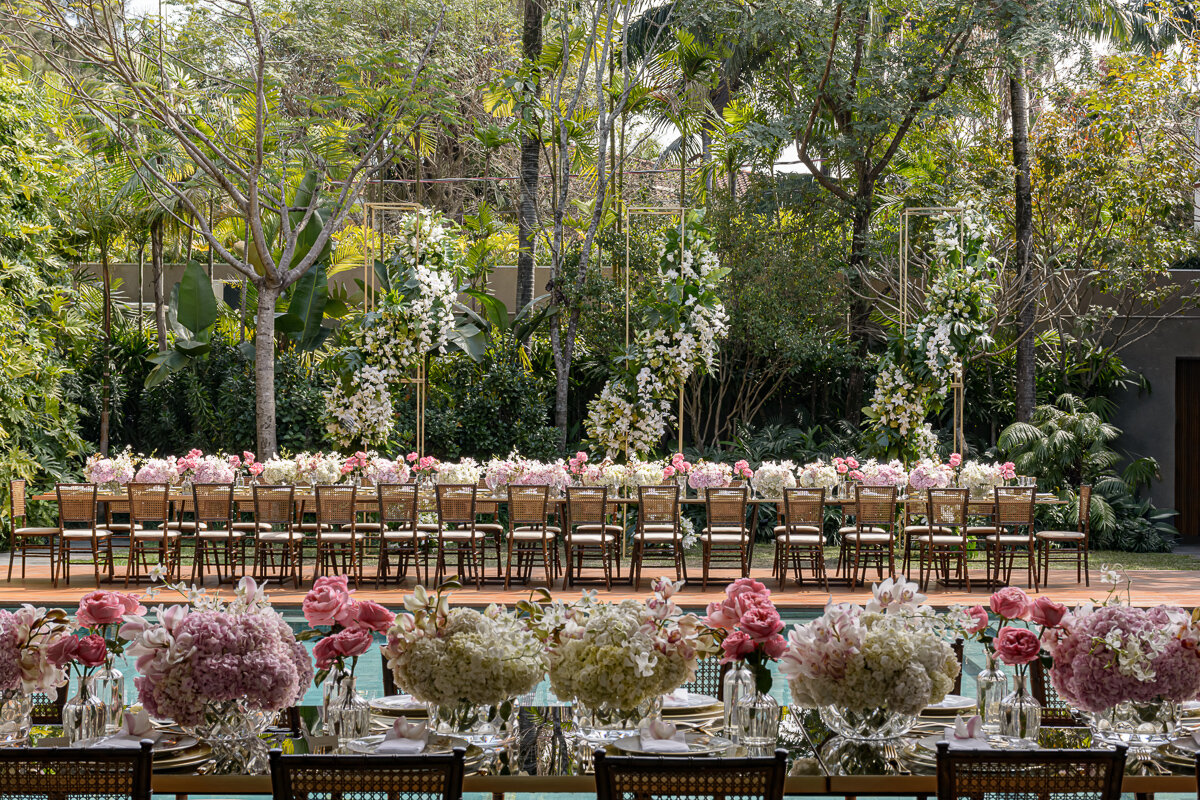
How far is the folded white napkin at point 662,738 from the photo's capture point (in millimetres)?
2967

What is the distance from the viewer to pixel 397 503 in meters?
9.75

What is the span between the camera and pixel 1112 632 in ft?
9.84

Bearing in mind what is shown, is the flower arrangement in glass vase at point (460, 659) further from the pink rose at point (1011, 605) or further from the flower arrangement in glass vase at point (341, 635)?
the pink rose at point (1011, 605)

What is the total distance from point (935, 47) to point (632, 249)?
4.67 m

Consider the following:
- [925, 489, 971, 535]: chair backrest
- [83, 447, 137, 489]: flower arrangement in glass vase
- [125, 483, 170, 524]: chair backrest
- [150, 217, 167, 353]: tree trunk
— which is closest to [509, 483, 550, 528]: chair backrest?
[125, 483, 170, 524]: chair backrest

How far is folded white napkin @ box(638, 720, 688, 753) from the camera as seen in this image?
2.97m

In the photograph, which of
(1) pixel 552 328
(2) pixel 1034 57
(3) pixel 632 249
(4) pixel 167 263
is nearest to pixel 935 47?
(2) pixel 1034 57

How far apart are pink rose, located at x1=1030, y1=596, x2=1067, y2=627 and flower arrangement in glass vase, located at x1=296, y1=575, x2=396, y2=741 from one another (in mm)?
1747

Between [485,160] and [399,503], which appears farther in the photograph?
[485,160]

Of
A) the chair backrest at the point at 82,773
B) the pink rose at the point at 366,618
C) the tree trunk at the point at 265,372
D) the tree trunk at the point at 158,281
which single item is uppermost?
the tree trunk at the point at 158,281

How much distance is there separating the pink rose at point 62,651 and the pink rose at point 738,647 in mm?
1727

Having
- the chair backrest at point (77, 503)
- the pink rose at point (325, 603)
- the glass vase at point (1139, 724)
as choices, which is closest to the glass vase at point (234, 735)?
the pink rose at point (325, 603)

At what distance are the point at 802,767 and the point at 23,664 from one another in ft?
6.76

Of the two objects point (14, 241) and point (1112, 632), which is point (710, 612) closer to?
point (1112, 632)
